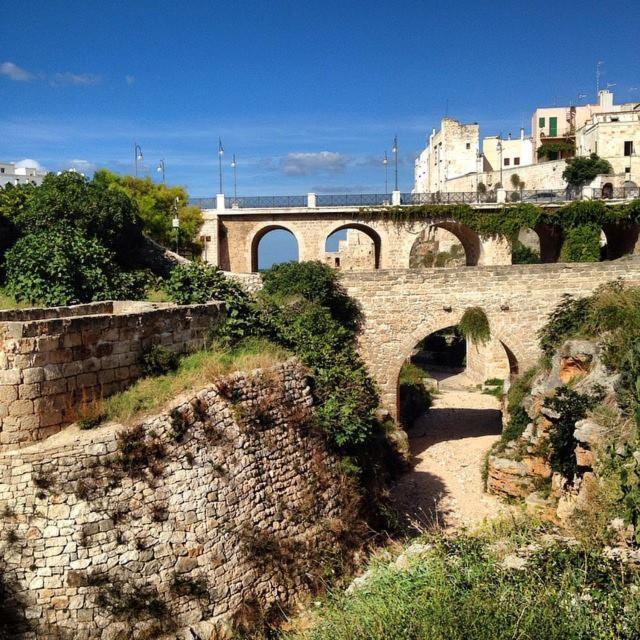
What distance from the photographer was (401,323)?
52.3 feet

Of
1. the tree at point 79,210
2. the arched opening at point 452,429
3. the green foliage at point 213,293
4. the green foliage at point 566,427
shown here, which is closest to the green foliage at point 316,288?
the arched opening at point 452,429

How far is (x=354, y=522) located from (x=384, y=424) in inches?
261

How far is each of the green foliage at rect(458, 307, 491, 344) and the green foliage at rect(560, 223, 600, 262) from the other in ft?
33.0

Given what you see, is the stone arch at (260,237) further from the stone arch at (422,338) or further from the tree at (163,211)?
the stone arch at (422,338)

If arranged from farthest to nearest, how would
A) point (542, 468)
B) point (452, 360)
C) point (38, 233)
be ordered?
point (452, 360) < point (38, 233) < point (542, 468)

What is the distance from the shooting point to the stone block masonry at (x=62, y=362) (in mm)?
6402

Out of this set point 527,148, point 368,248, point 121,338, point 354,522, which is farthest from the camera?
point 527,148

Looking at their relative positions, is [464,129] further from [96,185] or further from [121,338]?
[121,338]

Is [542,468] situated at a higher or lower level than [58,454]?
lower

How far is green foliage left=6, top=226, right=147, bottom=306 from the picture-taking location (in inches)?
499

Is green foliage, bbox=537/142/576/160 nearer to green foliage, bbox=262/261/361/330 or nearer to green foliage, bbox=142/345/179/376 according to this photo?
green foliage, bbox=262/261/361/330

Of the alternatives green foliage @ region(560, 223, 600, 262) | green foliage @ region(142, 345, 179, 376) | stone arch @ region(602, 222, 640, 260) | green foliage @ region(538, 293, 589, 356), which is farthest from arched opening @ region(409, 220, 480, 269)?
green foliage @ region(142, 345, 179, 376)

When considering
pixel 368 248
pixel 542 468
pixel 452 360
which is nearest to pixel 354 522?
pixel 542 468

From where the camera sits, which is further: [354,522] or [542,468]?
[542,468]
